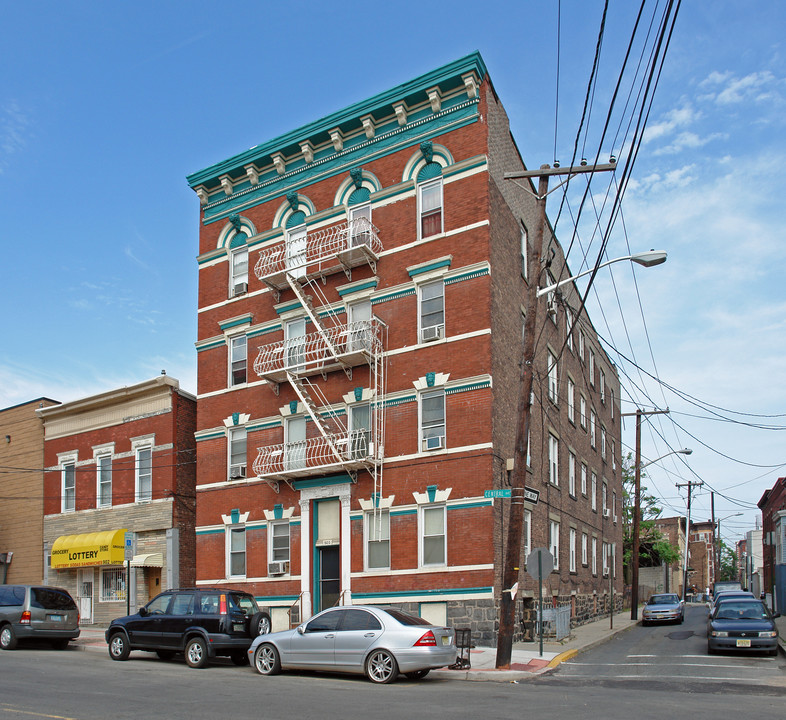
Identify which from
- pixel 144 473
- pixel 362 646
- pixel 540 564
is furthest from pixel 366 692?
pixel 144 473

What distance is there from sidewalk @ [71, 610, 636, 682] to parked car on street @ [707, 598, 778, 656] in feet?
11.9

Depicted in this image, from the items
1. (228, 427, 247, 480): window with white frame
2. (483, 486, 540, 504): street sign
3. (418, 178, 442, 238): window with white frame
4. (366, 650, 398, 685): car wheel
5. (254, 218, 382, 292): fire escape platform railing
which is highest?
(418, 178, 442, 238): window with white frame

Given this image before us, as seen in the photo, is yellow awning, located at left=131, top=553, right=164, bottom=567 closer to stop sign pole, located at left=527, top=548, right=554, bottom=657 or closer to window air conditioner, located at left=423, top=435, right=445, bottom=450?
window air conditioner, located at left=423, top=435, right=445, bottom=450

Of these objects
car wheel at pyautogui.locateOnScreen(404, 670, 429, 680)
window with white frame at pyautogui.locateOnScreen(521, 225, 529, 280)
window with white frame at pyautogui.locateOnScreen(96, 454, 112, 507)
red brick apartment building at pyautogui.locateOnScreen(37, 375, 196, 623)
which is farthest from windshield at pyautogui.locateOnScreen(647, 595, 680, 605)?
window with white frame at pyautogui.locateOnScreen(96, 454, 112, 507)

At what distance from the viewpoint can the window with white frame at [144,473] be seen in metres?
31.5

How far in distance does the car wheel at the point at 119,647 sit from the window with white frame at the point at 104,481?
14.0 meters

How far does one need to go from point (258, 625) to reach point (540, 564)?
21.3 feet

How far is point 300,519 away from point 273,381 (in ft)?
15.4

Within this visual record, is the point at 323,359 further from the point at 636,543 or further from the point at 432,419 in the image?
the point at 636,543

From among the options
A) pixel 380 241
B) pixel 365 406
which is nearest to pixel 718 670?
pixel 365 406

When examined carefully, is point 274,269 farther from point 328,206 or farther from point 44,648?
point 44,648

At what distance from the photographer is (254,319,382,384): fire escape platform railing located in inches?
1000

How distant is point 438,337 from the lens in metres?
24.8

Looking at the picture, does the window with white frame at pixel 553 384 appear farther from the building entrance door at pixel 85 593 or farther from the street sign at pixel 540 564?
the building entrance door at pixel 85 593
